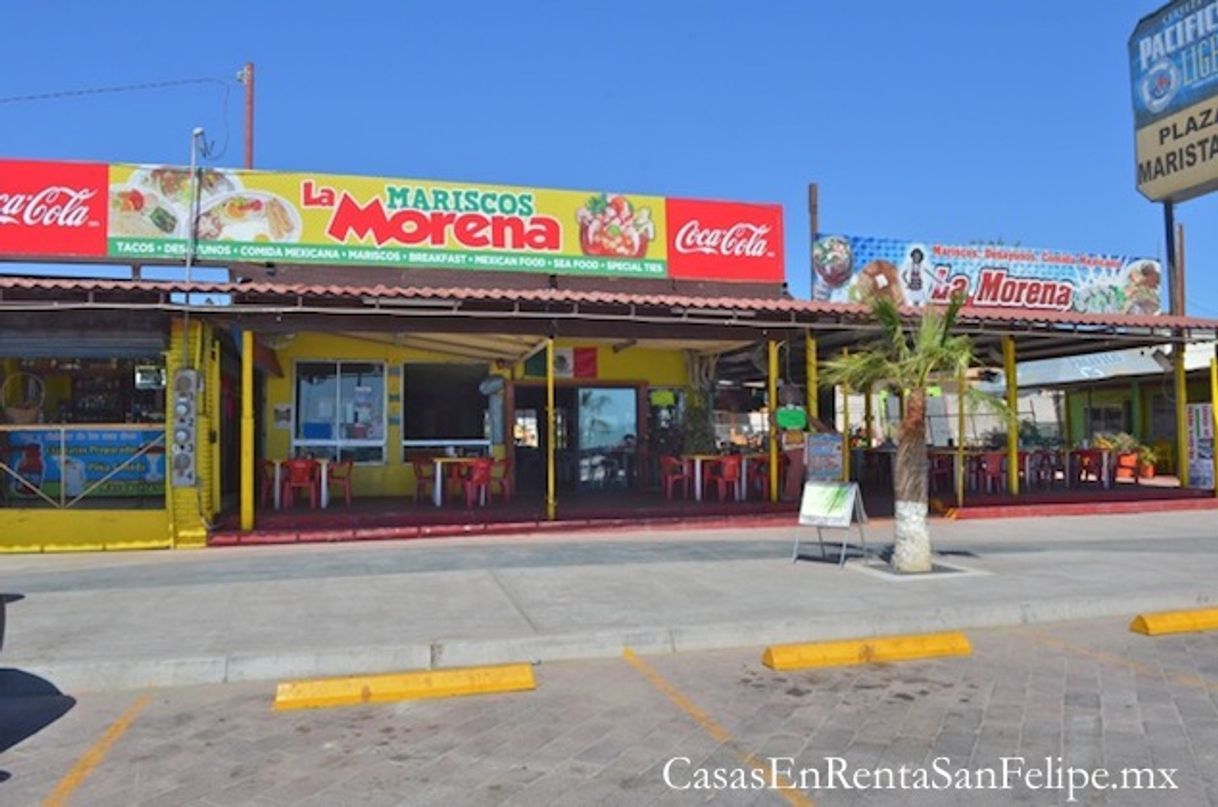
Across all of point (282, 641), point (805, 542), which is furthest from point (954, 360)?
point (282, 641)

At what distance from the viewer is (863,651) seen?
22.0 ft

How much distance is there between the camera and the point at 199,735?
16.9 feet

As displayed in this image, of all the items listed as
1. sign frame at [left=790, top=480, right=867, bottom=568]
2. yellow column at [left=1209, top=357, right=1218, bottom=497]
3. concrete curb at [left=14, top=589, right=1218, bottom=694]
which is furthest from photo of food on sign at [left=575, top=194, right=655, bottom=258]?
concrete curb at [left=14, top=589, right=1218, bottom=694]

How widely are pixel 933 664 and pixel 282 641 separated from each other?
15.2 feet

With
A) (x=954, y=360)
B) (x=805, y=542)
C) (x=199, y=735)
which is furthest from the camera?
(x=805, y=542)

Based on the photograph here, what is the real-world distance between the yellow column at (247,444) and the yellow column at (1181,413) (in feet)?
49.7

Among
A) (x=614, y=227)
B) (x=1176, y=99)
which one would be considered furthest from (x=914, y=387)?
(x=1176, y=99)

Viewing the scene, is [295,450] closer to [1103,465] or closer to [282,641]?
[282,641]

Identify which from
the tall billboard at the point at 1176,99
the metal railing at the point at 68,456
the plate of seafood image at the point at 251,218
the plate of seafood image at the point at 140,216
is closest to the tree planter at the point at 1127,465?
the tall billboard at the point at 1176,99

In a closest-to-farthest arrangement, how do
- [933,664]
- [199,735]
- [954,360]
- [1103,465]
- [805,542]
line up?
[199,735]
[933,664]
[954,360]
[805,542]
[1103,465]

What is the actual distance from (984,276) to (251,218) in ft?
48.1

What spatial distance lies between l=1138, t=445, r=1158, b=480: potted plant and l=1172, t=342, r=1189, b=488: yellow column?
528cm

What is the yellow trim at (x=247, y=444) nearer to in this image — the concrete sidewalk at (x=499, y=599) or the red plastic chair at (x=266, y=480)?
the concrete sidewalk at (x=499, y=599)

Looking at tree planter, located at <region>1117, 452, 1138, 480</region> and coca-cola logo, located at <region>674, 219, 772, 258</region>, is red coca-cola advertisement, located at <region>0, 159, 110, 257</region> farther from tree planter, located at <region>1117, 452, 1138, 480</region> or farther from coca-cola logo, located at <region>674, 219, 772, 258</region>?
tree planter, located at <region>1117, 452, 1138, 480</region>
